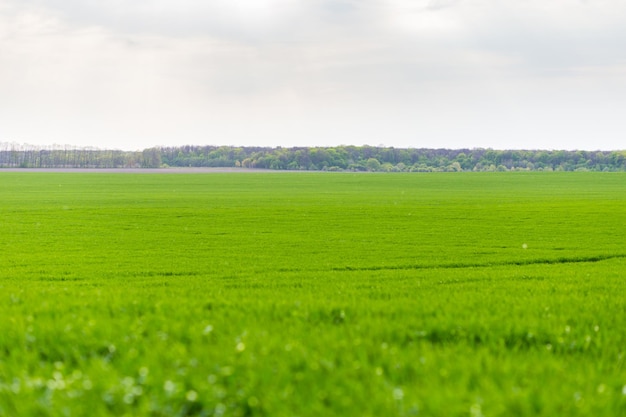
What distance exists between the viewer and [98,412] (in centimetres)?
633

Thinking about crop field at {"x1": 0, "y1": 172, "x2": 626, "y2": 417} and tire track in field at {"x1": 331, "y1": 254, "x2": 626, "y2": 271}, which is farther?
tire track in field at {"x1": 331, "y1": 254, "x2": 626, "y2": 271}

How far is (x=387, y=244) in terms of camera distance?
98.3 feet

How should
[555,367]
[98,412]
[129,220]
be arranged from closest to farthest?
[98,412] → [555,367] → [129,220]

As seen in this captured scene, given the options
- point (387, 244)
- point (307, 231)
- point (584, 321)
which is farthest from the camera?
point (307, 231)

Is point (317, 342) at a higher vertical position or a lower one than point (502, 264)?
higher

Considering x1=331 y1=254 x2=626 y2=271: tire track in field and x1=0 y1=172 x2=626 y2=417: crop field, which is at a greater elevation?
x1=0 y1=172 x2=626 y2=417: crop field

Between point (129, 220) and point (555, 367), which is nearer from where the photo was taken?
point (555, 367)

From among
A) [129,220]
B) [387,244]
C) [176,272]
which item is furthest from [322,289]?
[129,220]

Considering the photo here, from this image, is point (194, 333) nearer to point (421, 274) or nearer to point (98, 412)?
point (98, 412)

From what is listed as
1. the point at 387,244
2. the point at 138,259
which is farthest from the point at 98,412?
the point at 387,244

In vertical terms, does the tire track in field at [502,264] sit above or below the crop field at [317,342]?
below

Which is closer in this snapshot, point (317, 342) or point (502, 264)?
point (317, 342)

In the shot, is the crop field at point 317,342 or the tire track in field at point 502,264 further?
the tire track in field at point 502,264

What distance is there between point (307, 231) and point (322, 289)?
19.6 metres
